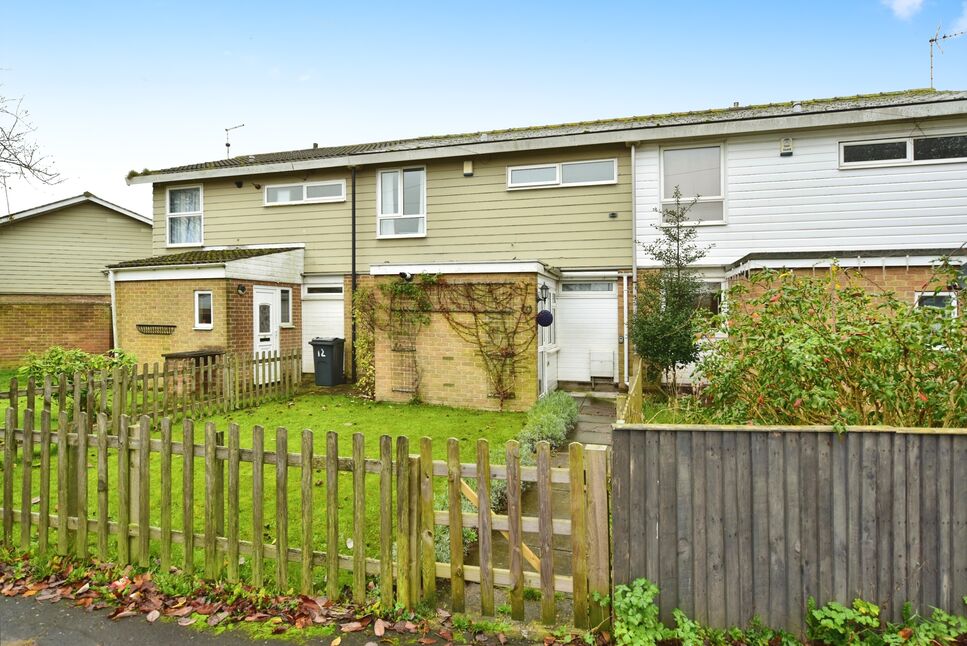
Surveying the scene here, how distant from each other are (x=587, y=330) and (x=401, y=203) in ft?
18.8

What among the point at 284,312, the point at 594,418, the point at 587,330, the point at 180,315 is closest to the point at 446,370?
the point at 594,418

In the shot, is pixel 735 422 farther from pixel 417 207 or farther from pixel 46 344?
pixel 46 344

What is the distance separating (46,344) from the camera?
55.8 ft

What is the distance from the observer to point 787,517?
9.89 feet

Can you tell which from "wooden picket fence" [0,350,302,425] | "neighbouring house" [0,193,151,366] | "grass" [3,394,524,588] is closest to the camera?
"grass" [3,394,524,588]

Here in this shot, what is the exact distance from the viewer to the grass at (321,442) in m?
4.69

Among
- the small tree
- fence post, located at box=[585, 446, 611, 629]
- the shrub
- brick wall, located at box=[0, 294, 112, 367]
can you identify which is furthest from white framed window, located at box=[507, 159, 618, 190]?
brick wall, located at box=[0, 294, 112, 367]

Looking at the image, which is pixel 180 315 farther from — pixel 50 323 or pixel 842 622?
pixel 842 622

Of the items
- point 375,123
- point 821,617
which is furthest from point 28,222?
point 821,617

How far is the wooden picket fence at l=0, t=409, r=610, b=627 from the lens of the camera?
317cm

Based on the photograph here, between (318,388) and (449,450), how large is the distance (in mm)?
10212

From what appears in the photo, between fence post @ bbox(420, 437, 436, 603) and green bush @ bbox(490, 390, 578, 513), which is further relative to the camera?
green bush @ bbox(490, 390, 578, 513)

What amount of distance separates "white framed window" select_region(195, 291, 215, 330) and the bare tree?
13.8 feet

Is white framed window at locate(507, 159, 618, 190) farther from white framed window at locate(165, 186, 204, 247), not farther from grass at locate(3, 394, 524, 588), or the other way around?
white framed window at locate(165, 186, 204, 247)
